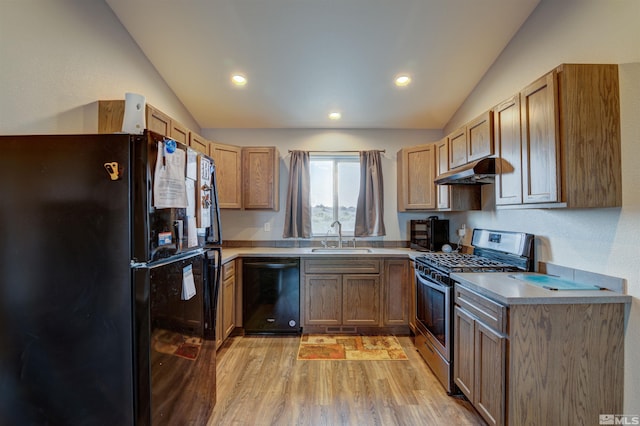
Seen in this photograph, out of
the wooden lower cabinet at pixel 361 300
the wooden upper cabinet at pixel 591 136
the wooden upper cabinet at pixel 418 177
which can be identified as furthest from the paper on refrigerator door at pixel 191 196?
the wooden upper cabinet at pixel 418 177

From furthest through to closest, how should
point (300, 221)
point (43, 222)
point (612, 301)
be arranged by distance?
point (300, 221) < point (612, 301) < point (43, 222)

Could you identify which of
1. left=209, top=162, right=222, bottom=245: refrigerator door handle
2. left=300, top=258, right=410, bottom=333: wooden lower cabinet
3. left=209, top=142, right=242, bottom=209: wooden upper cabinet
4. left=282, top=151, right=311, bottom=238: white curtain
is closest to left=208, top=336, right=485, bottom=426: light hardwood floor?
left=300, top=258, right=410, bottom=333: wooden lower cabinet

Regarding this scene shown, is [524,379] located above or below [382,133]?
below

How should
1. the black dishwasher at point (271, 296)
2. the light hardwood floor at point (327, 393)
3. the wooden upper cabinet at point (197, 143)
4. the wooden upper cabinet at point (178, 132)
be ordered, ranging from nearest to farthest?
1. the light hardwood floor at point (327, 393)
2. the wooden upper cabinet at point (178, 132)
3. the wooden upper cabinet at point (197, 143)
4. the black dishwasher at point (271, 296)

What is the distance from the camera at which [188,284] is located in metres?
1.52

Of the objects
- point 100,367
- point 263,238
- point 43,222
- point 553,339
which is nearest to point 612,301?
point 553,339

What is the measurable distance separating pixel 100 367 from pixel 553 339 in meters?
2.29

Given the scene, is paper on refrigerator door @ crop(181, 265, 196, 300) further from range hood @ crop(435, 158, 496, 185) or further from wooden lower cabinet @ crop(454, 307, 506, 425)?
range hood @ crop(435, 158, 496, 185)

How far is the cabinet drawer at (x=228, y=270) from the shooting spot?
2.77 metres

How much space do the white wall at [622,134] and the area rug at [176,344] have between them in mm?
2406

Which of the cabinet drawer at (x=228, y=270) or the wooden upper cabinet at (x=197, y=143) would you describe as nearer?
the cabinet drawer at (x=228, y=270)

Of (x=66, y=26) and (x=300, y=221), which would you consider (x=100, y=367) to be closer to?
(x=66, y=26)

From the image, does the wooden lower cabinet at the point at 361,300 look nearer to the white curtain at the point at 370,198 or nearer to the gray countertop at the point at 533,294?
the white curtain at the point at 370,198

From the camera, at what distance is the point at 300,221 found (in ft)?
12.1
